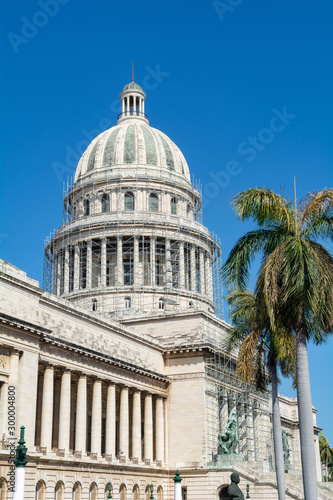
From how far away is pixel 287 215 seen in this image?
91.0 feet

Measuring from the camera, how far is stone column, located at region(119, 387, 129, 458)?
5341 cm

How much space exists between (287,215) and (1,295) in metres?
20.1

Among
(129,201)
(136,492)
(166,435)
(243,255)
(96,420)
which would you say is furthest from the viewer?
(129,201)

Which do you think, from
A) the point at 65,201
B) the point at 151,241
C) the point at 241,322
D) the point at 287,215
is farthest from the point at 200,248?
the point at 287,215

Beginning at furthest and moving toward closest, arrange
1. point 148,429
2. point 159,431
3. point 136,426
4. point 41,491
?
point 159,431, point 148,429, point 136,426, point 41,491

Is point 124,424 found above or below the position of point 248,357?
below

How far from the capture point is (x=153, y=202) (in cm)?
8256

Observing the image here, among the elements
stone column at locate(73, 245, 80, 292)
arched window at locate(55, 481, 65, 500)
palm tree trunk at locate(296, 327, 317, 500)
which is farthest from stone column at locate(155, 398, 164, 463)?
palm tree trunk at locate(296, 327, 317, 500)

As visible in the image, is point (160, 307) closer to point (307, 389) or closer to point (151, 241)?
point (151, 241)

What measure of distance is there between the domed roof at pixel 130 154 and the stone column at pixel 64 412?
3935cm

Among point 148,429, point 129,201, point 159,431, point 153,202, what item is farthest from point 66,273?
point 148,429

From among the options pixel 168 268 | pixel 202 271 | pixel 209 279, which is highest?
pixel 202 271

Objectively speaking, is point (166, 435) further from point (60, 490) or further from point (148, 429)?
point (60, 490)

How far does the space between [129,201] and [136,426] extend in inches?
1317
